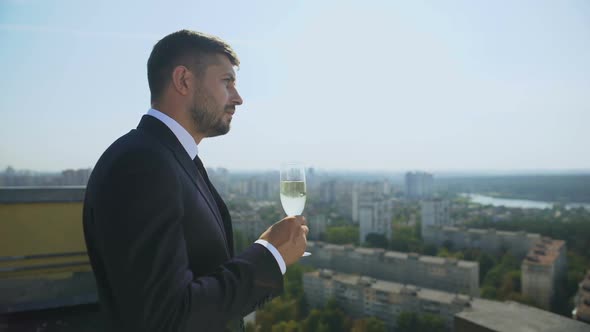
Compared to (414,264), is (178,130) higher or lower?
higher

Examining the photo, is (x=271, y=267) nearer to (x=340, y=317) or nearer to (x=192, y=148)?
(x=192, y=148)

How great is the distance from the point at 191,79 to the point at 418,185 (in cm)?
3714

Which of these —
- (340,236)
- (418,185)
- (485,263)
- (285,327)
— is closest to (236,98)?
(285,327)

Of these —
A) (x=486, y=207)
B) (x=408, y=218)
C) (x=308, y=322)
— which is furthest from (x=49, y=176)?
(x=486, y=207)

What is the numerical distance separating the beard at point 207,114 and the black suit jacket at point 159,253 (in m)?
0.09

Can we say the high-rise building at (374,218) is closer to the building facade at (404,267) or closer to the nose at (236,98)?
the building facade at (404,267)

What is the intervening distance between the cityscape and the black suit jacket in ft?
2.98

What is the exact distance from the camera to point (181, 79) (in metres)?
0.63

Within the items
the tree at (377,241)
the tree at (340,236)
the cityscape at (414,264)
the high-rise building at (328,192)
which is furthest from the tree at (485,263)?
the high-rise building at (328,192)

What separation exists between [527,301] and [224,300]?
54.9ft

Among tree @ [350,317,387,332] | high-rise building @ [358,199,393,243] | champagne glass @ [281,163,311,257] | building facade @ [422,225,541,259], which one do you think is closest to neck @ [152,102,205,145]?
champagne glass @ [281,163,311,257]

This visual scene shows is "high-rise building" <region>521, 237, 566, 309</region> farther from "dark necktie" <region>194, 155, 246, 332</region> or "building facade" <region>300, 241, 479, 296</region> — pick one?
"dark necktie" <region>194, 155, 246, 332</region>

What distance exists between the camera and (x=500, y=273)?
16578 mm

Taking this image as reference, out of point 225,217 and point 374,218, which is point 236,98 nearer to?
point 225,217
